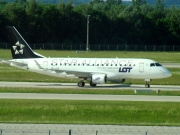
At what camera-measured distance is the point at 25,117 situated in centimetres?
3406

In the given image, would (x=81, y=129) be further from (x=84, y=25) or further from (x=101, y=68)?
(x=84, y=25)

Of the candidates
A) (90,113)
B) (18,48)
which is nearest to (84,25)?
(18,48)

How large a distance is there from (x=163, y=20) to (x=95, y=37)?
58.4 ft

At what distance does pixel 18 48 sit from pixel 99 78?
9.33 metres

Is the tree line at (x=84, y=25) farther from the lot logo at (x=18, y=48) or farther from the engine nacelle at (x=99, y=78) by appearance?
the engine nacelle at (x=99, y=78)

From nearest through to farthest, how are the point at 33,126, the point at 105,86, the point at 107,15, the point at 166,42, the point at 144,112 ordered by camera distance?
the point at 33,126 → the point at 144,112 → the point at 105,86 → the point at 166,42 → the point at 107,15

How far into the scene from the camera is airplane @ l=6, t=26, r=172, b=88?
54.7 m

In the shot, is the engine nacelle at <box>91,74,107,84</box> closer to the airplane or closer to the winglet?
the airplane

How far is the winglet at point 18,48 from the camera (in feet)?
190

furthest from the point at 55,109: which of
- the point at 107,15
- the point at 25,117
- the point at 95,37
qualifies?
the point at 107,15

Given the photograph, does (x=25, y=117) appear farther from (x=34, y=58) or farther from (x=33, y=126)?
(x=34, y=58)

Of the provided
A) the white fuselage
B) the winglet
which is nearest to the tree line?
the winglet

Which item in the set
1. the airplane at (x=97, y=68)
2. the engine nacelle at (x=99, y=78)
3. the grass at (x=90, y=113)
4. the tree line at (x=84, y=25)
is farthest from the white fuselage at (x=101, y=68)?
the tree line at (x=84, y=25)

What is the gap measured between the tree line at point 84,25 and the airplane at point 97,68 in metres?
79.8
